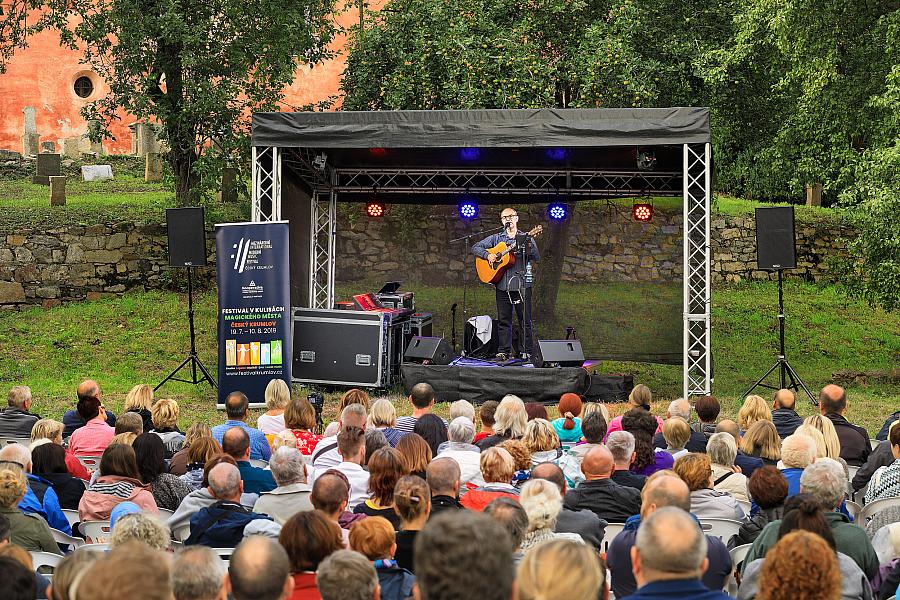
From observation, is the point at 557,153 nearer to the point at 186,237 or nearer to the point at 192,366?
the point at 186,237

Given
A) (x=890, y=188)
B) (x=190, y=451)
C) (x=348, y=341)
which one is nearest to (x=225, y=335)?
(x=348, y=341)

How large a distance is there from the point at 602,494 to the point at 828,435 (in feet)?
5.40

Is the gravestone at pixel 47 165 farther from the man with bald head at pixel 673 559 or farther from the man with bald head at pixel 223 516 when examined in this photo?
the man with bald head at pixel 673 559

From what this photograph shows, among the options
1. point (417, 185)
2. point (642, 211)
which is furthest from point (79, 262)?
point (642, 211)

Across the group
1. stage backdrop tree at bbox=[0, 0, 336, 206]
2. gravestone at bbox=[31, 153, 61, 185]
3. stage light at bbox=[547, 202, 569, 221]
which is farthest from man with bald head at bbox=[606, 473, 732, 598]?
gravestone at bbox=[31, 153, 61, 185]

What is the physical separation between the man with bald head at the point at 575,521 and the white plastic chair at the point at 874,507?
4.72 ft

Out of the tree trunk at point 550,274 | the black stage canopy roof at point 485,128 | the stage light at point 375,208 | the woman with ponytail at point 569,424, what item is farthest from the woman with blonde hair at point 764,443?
the tree trunk at point 550,274

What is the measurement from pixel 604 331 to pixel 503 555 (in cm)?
1262

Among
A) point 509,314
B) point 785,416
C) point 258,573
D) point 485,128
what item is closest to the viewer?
point 258,573

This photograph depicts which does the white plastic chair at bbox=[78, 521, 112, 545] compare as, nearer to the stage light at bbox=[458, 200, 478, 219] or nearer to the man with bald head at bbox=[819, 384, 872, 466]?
the man with bald head at bbox=[819, 384, 872, 466]

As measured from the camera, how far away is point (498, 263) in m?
12.8

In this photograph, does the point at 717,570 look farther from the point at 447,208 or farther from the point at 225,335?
the point at 447,208

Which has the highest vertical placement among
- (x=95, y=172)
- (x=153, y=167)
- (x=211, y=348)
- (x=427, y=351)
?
(x=153, y=167)

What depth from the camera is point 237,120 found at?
1612 cm
